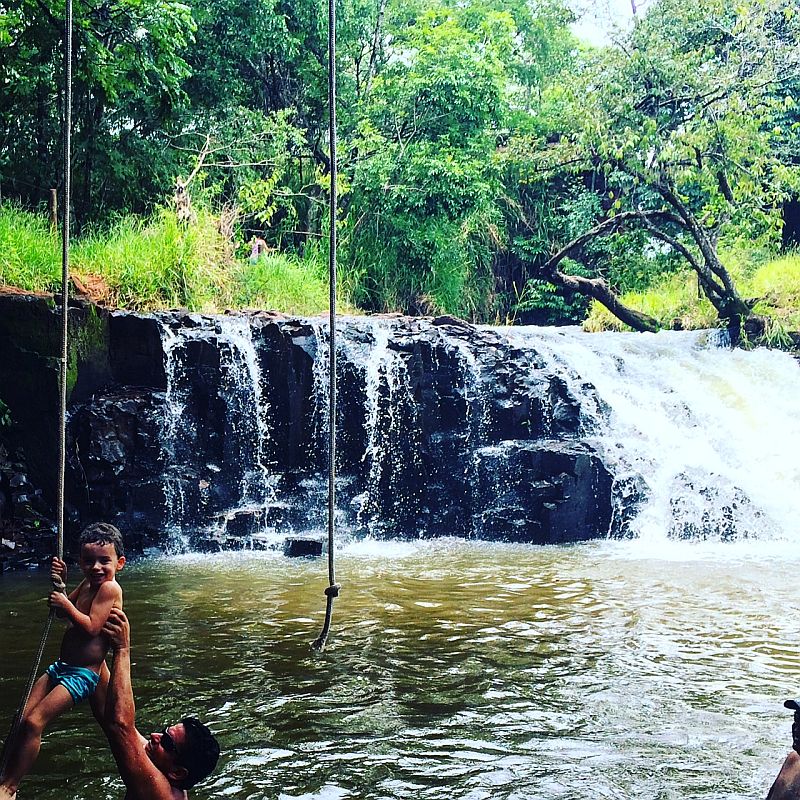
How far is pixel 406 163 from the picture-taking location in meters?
19.0

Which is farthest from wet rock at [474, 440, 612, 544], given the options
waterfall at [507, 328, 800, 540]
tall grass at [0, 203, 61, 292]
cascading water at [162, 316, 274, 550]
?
tall grass at [0, 203, 61, 292]

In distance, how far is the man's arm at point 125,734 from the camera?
376 cm

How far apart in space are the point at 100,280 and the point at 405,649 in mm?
7731

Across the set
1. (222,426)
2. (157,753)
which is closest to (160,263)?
(222,426)

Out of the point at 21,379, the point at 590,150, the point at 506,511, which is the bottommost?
the point at 506,511

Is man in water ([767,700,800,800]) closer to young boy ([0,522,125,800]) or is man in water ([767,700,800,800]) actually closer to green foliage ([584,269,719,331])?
young boy ([0,522,125,800])

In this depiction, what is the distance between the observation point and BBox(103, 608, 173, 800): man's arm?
376cm

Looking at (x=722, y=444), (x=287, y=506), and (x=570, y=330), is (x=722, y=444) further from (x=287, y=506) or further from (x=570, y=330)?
(x=287, y=506)

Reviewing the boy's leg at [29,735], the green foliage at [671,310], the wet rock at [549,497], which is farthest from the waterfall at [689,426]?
the boy's leg at [29,735]

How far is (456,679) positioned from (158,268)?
875 cm

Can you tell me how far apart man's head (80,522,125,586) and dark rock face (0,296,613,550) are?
26.8ft

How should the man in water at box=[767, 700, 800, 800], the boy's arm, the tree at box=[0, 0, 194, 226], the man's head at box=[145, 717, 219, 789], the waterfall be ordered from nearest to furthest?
the man in water at box=[767, 700, 800, 800] → the man's head at box=[145, 717, 219, 789] → the boy's arm → the tree at box=[0, 0, 194, 226] → the waterfall

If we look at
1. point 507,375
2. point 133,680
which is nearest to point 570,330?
point 507,375

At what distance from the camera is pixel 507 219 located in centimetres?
2327
